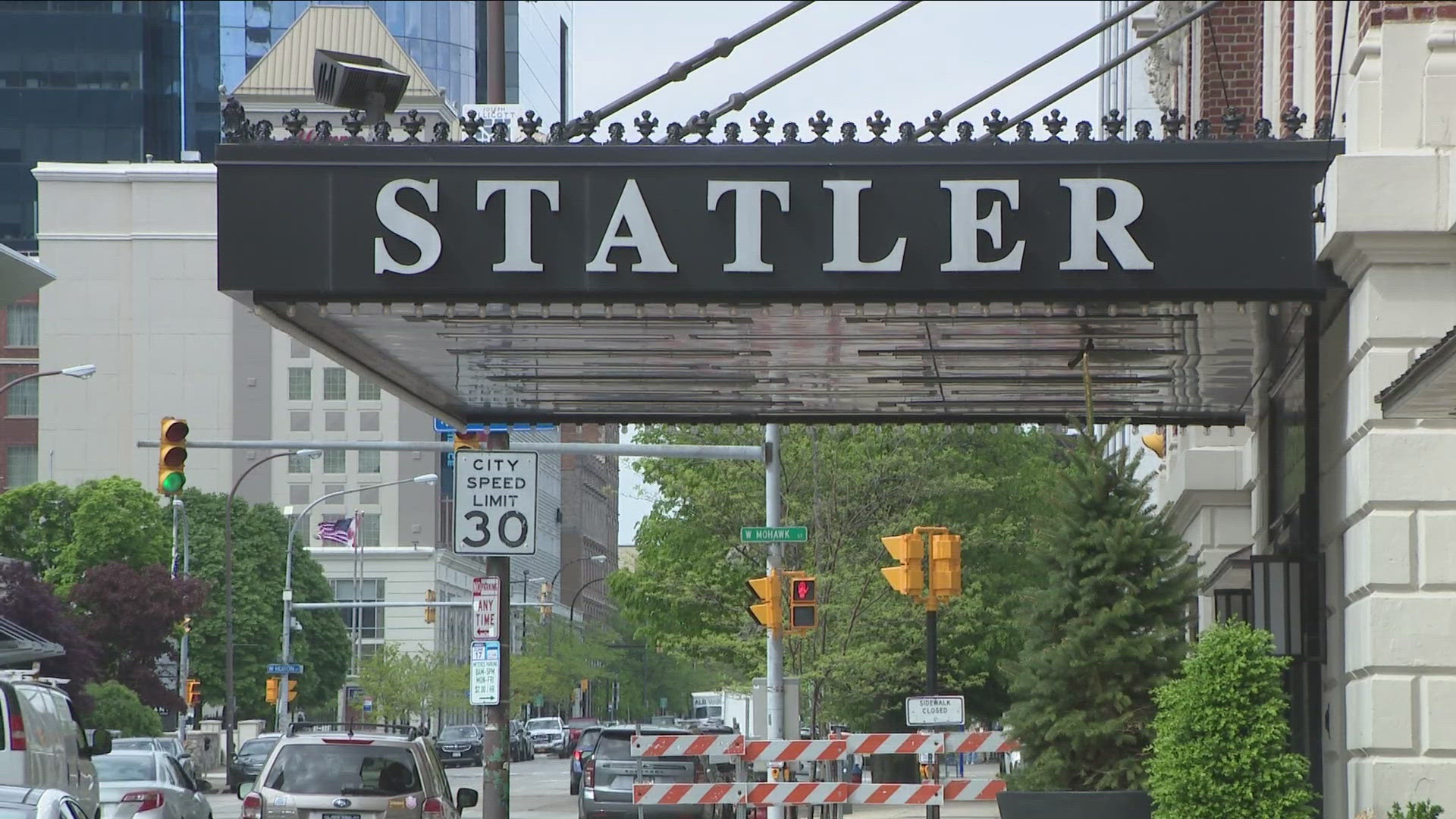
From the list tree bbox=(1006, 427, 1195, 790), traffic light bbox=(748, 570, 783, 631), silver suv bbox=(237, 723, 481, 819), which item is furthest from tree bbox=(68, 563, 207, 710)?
tree bbox=(1006, 427, 1195, 790)

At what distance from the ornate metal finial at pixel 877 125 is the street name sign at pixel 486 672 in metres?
8.51

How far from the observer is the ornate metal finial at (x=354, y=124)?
12.4m

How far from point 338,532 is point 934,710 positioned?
75682mm

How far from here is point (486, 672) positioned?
63.8 feet

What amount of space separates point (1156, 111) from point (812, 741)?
2218 centimetres

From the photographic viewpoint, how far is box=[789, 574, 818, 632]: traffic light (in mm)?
26641

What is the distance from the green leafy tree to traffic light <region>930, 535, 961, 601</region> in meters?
→ 9.71

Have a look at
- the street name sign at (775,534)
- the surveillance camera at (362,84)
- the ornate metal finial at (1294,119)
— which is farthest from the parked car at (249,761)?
the ornate metal finial at (1294,119)

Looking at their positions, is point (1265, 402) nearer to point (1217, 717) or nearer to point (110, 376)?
point (1217, 717)

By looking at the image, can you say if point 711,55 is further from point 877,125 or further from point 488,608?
point 488,608

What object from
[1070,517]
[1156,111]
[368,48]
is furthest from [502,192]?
[368,48]

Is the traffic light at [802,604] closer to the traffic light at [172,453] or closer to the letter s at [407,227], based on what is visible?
the traffic light at [172,453]

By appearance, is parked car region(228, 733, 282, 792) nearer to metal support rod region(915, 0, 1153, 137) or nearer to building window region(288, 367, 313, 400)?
metal support rod region(915, 0, 1153, 137)

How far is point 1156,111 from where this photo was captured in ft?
126
